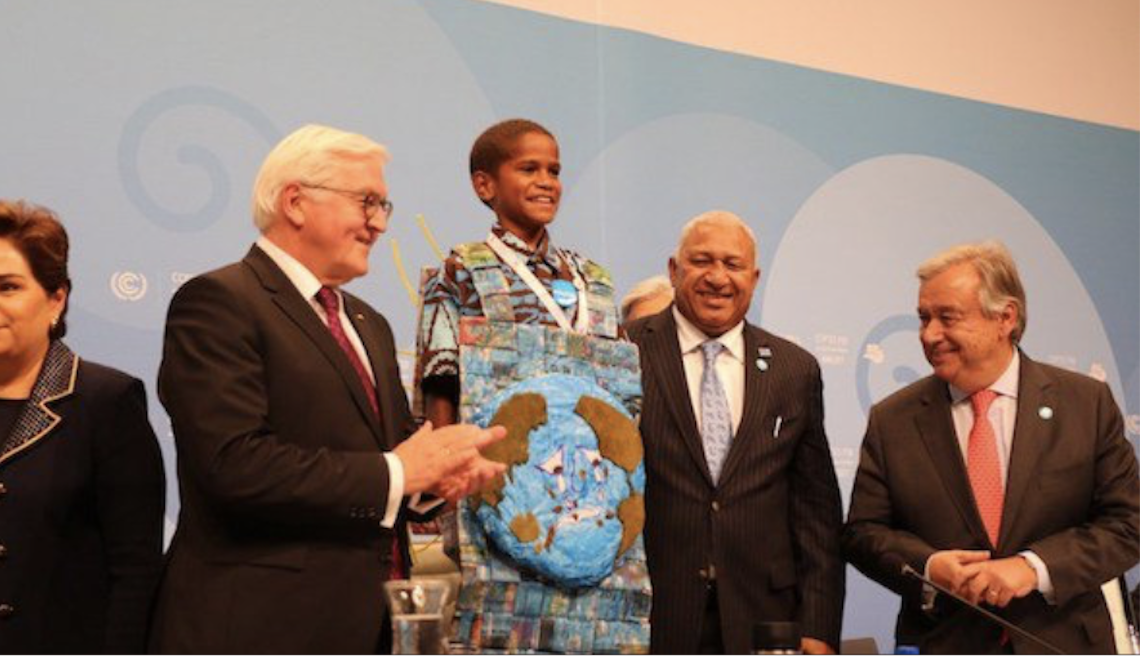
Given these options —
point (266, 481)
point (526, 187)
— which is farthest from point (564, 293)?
point (266, 481)

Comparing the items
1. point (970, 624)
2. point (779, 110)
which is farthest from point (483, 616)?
point (779, 110)

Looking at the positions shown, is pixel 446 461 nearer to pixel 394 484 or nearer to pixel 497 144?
pixel 394 484

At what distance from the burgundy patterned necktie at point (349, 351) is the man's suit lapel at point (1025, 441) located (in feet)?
4.90

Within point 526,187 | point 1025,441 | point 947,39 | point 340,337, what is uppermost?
point 947,39

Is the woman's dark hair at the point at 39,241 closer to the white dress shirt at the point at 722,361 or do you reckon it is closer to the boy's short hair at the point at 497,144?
the boy's short hair at the point at 497,144

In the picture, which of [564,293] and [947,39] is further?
[947,39]

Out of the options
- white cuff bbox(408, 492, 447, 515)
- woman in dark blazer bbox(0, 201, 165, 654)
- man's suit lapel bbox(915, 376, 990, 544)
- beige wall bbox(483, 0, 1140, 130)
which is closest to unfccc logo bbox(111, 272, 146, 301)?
woman in dark blazer bbox(0, 201, 165, 654)

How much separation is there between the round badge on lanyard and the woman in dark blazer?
87 centimetres

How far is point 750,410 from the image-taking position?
3.62 metres

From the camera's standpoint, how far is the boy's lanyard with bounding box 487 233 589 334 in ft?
10.6

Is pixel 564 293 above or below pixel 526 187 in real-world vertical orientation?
below

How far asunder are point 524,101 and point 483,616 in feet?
7.91

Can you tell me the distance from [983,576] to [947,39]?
11.3 feet

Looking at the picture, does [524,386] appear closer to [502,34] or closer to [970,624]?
[970,624]
